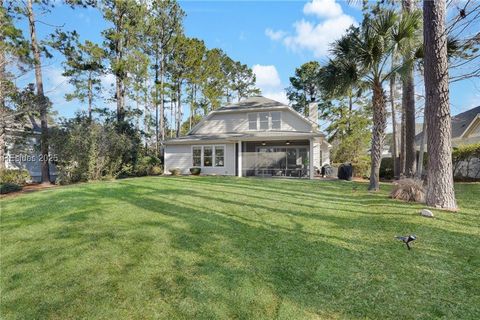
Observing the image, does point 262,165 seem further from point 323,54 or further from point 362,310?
point 362,310

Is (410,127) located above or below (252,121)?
below

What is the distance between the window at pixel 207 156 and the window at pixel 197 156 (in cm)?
33

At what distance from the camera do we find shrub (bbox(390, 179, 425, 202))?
7.45 meters

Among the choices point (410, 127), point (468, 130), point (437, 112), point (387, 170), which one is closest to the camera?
point (437, 112)

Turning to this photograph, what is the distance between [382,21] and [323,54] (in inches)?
85.1

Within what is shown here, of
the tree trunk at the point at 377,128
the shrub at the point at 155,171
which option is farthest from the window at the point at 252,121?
the tree trunk at the point at 377,128

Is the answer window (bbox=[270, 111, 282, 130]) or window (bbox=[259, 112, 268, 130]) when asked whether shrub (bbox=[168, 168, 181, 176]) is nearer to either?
window (bbox=[259, 112, 268, 130])

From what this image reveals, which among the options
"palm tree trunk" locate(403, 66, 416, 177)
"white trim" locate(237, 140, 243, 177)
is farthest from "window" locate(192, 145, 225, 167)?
"palm tree trunk" locate(403, 66, 416, 177)

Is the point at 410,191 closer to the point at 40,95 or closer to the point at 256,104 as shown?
the point at 256,104

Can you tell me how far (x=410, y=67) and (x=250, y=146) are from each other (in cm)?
1177

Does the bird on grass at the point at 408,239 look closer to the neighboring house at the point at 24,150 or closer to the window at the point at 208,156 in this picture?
the window at the point at 208,156

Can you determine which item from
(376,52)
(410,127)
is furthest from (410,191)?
(410,127)

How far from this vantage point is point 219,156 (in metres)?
19.6

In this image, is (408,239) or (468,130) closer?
(408,239)
